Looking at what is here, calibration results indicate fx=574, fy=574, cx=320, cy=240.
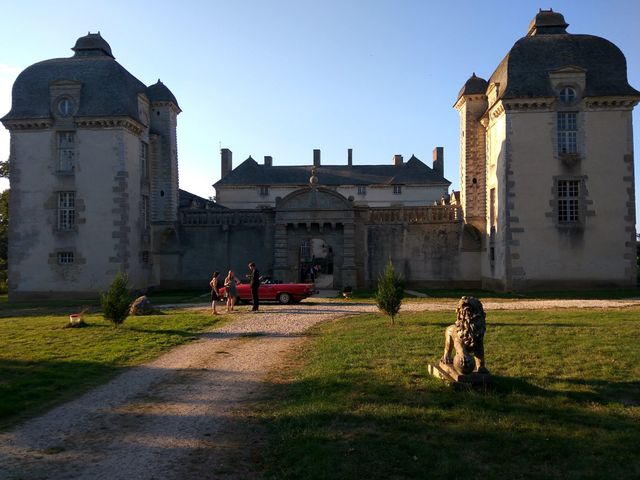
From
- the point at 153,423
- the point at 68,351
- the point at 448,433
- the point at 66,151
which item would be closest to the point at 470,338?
the point at 448,433

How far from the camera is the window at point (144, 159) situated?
96.6ft

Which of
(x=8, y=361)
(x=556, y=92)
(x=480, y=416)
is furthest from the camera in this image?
(x=556, y=92)

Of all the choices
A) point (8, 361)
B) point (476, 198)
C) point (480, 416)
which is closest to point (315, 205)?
point (476, 198)

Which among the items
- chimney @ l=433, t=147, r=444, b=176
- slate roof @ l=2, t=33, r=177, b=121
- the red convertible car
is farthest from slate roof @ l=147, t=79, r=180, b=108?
chimney @ l=433, t=147, r=444, b=176

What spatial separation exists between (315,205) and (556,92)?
1204cm

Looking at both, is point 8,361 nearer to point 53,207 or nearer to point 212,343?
point 212,343

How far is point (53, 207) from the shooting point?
27391mm

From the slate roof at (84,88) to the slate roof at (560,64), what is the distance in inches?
696

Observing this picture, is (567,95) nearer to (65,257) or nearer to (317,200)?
Result: (317,200)

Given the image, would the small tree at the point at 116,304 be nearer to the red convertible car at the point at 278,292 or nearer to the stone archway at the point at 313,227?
the red convertible car at the point at 278,292

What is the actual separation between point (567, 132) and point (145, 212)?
2076cm

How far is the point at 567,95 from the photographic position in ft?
81.7

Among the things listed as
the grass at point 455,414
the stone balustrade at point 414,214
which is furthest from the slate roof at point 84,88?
the grass at point 455,414

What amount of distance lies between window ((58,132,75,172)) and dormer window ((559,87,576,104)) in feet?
73.9
